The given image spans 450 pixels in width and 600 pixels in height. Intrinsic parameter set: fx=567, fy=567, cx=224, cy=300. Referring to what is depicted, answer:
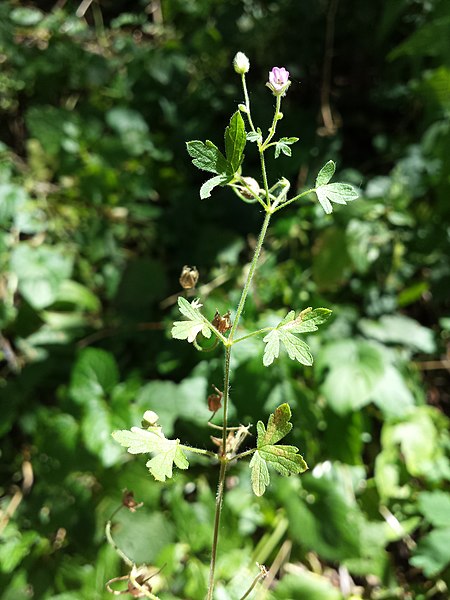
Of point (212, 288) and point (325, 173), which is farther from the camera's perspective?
point (212, 288)

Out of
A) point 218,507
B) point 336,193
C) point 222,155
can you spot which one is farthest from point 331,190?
point 218,507

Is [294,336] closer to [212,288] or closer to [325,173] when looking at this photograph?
[325,173]

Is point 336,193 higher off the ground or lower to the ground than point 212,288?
higher

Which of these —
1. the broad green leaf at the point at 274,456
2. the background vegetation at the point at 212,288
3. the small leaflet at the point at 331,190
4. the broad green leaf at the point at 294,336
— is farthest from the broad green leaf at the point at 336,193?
the background vegetation at the point at 212,288

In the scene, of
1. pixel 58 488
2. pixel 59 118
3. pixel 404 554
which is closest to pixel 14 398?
pixel 58 488

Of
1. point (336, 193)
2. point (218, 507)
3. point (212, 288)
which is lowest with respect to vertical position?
point (212, 288)

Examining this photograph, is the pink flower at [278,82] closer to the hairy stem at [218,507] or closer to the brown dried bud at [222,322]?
the brown dried bud at [222,322]

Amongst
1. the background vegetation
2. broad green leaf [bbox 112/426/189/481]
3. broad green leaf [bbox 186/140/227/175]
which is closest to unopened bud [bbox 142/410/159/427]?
broad green leaf [bbox 112/426/189/481]
